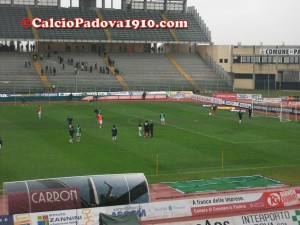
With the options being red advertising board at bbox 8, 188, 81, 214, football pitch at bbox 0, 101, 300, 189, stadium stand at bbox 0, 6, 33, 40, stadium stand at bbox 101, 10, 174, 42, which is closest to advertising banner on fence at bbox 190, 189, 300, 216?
red advertising board at bbox 8, 188, 81, 214

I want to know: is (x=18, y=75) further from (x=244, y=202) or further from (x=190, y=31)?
(x=244, y=202)

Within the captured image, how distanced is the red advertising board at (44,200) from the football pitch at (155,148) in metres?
9.20

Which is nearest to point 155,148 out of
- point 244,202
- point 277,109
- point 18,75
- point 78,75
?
point 244,202

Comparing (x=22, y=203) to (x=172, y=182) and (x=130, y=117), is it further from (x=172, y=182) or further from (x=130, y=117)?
(x=130, y=117)

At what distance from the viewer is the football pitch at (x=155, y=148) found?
106ft

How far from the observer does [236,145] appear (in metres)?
→ 41.1

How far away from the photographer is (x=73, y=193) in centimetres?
2139

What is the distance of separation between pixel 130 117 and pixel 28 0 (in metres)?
52.4

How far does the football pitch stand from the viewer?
1273 inches

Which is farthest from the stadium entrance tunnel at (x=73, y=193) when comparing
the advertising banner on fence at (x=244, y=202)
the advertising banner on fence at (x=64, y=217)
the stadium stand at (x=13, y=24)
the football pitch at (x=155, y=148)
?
the stadium stand at (x=13, y=24)

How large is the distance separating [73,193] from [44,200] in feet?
3.74

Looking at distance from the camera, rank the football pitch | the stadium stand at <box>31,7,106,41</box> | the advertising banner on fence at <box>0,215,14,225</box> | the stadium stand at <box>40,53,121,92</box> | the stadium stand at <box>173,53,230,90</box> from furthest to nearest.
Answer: the stadium stand at <box>31,7,106,41</box> < the stadium stand at <box>173,53,230,90</box> < the stadium stand at <box>40,53,121,92</box> < the football pitch < the advertising banner on fence at <box>0,215,14,225</box>

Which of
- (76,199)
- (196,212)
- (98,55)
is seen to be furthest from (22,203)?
(98,55)

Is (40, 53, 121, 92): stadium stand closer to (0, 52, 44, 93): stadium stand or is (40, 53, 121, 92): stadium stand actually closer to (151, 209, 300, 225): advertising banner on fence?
(0, 52, 44, 93): stadium stand
